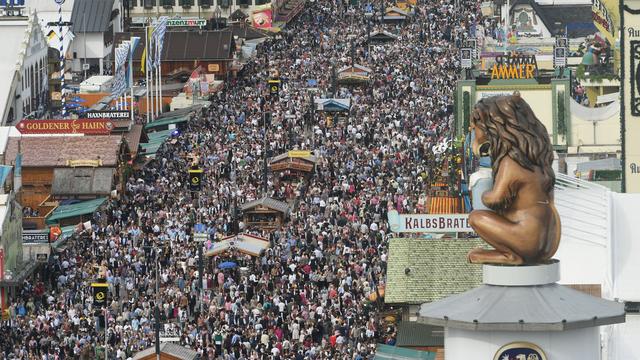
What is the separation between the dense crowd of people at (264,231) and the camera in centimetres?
7381

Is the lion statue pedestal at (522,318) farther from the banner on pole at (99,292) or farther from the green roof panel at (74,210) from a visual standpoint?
the green roof panel at (74,210)

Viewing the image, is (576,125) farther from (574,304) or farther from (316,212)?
(574,304)

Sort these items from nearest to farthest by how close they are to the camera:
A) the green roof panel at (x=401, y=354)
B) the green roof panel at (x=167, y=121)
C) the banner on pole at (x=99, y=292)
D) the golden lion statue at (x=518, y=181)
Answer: the golden lion statue at (x=518, y=181) → the green roof panel at (x=401, y=354) → the banner on pole at (x=99, y=292) → the green roof panel at (x=167, y=121)

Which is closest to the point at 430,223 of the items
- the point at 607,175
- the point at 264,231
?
the point at 607,175

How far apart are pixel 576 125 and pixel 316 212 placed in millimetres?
12272

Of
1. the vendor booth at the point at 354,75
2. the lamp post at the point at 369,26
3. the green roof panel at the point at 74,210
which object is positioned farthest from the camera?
the lamp post at the point at 369,26

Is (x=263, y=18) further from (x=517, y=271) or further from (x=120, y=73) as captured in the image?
(x=517, y=271)

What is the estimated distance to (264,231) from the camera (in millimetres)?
92438

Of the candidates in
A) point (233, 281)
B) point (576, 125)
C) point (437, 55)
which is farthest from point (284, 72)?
point (233, 281)

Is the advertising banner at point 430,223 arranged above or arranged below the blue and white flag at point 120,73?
below

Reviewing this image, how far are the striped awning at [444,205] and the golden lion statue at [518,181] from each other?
54012 millimetres

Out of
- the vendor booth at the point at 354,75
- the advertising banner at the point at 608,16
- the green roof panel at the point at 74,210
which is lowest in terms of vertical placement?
the green roof panel at the point at 74,210

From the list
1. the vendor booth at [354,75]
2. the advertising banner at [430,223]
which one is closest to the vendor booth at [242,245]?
the advertising banner at [430,223]

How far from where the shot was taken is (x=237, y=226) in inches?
3652
